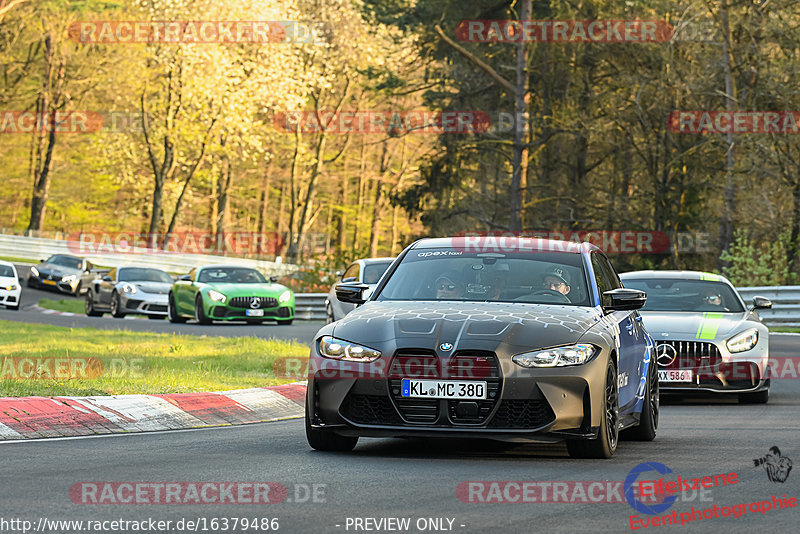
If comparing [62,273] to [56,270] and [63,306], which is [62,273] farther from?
[63,306]

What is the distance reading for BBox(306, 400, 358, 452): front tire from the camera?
909cm

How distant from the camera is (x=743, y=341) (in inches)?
572

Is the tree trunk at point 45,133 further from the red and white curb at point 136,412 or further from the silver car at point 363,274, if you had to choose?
the red and white curb at point 136,412

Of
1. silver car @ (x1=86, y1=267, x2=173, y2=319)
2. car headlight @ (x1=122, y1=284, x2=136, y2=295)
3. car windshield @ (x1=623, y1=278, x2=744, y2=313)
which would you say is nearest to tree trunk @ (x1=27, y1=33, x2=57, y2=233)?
silver car @ (x1=86, y1=267, x2=173, y2=319)

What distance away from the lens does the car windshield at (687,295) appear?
51.2 ft

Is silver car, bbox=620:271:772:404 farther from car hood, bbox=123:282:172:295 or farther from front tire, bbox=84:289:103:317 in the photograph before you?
front tire, bbox=84:289:103:317

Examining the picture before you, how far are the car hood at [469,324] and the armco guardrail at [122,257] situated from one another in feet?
136

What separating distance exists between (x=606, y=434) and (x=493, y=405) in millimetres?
992

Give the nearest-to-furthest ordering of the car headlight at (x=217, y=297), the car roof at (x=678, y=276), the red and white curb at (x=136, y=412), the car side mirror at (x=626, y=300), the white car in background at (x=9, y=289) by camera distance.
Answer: the car side mirror at (x=626, y=300) → the red and white curb at (x=136, y=412) → the car roof at (x=678, y=276) → the car headlight at (x=217, y=297) → the white car in background at (x=9, y=289)

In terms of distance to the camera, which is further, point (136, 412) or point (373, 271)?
point (373, 271)

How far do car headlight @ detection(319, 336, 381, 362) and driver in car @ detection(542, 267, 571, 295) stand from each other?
1.78 meters

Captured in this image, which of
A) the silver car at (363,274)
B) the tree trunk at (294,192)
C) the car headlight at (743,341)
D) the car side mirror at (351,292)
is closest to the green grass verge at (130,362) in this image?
the silver car at (363,274)

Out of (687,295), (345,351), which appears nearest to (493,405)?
(345,351)

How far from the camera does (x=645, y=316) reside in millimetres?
14703
